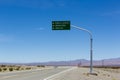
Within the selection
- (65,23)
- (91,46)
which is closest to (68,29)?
(65,23)

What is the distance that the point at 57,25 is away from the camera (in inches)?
1561

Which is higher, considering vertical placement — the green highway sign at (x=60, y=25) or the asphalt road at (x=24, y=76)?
the green highway sign at (x=60, y=25)

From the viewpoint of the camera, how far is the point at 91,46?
38.4 meters

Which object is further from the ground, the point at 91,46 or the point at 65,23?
the point at 65,23

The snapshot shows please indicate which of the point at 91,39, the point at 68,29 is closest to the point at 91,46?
the point at 91,39

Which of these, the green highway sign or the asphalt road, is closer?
the asphalt road

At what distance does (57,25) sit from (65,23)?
1019 millimetres

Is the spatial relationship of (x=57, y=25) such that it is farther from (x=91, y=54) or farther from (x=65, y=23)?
(x=91, y=54)

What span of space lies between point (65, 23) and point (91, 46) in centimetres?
429

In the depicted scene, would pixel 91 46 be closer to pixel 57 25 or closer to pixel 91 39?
pixel 91 39

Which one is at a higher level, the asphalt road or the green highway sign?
the green highway sign

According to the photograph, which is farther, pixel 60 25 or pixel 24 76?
pixel 60 25

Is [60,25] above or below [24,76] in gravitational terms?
above

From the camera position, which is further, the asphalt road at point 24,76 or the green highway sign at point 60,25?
the green highway sign at point 60,25
